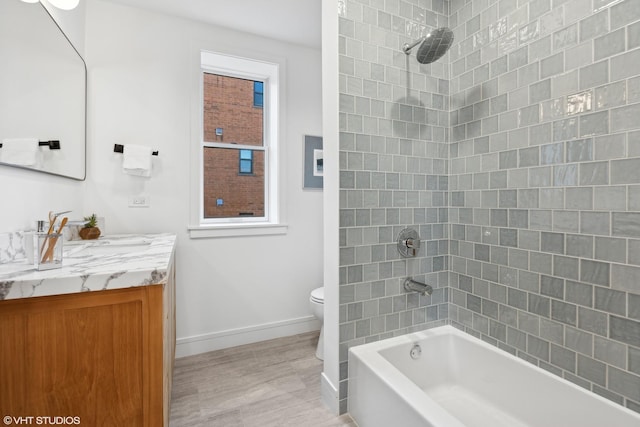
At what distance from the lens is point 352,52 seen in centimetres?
164

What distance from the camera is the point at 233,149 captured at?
2721 mm

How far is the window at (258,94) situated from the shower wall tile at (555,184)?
1.75m

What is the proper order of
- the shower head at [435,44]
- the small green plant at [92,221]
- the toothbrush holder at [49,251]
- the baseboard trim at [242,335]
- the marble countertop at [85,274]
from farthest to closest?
the baseboard trim at [242,335] → the small green plant at [92,221] → the shower head at [435,44] → the toothbrush holder at [49,251] → the marble countertop at [85,274]

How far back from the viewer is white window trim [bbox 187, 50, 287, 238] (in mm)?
2395

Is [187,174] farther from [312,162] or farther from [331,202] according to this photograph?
[331,202]

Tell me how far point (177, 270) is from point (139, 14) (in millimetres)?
1998

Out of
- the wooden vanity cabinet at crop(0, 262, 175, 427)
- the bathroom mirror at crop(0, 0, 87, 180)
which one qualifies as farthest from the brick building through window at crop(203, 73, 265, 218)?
the wooden vanity cabinet at crop(0, 262, 175, 427)

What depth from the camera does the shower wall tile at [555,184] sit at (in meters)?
1.15

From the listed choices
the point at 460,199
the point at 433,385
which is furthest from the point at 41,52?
the point at 433,385

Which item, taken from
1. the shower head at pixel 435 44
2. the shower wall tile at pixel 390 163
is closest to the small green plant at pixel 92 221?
the shower wall tile at pixel 390 163

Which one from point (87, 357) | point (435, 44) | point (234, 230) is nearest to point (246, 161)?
point (234, 230)

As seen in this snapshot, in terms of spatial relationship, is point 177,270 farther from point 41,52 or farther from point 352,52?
point 352,52

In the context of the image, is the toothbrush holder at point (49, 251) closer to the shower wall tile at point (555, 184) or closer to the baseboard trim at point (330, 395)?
the baseboard trim at point (330, 395)

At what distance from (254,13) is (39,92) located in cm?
153
